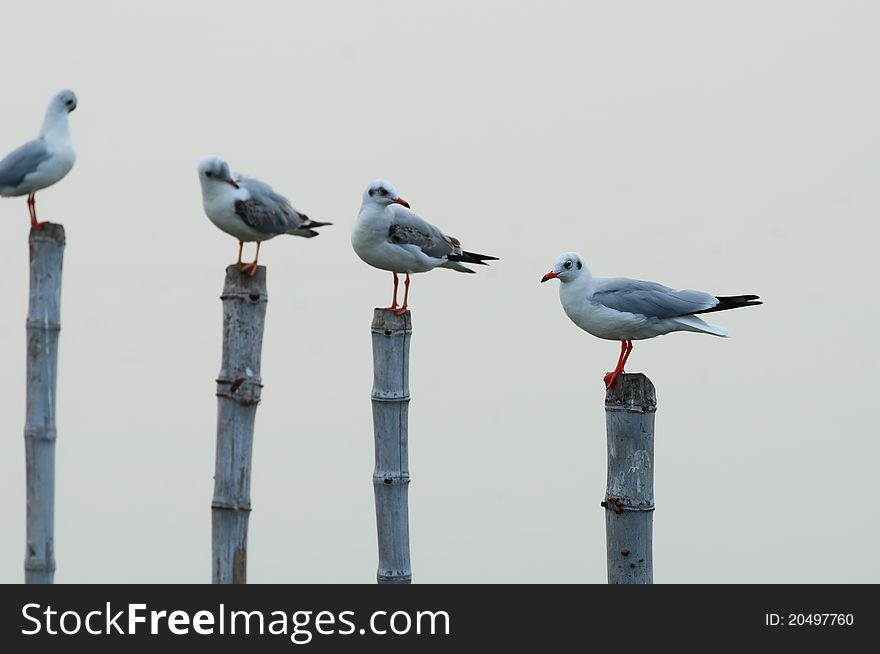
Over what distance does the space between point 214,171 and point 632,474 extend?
3535 millimetres

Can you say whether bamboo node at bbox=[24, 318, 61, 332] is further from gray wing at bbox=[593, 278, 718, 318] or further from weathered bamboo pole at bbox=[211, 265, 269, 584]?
gray wing at bbox=[593, 278, 718, 318]

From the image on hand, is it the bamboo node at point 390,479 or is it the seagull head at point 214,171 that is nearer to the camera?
the seagull head at point 214,171

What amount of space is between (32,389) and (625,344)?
159 inches

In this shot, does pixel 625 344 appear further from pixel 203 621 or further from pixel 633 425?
pixel 203 621

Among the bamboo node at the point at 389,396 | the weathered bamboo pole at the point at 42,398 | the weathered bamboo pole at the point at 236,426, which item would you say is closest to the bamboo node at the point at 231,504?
the weathered bamboo pole at the point at 236,426

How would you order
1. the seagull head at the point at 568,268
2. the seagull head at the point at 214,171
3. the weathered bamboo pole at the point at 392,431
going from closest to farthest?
the seagull head at the point at 568,268
the seagull head at the point at 214,171
the weathered bamboo pole at the point at 392,431

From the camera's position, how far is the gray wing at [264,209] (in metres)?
9.48

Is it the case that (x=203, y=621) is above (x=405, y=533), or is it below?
below

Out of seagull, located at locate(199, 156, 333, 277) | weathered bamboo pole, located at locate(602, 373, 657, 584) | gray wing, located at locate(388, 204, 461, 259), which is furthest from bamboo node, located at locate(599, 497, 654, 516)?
seagull, located at locate(199, 156, 333, 277)

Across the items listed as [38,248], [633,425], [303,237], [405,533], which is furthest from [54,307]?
[633,425]

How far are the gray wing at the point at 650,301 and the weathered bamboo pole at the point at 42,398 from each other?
144 inches

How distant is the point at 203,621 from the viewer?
8.17m

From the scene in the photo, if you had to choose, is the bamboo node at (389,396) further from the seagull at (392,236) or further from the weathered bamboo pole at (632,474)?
the weathered bamboo pole at (632,474)

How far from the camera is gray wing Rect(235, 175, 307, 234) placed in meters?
9.48
